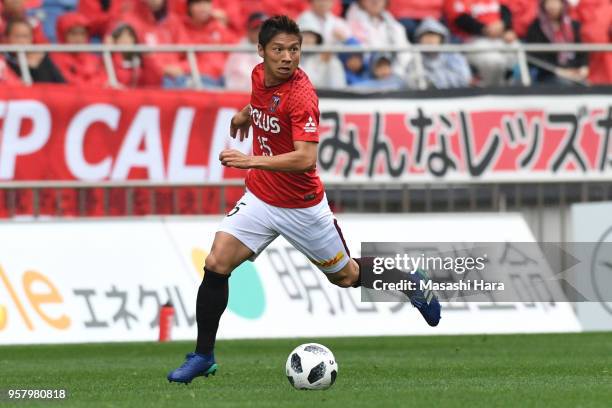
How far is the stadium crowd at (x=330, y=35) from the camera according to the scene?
17797 millimetres

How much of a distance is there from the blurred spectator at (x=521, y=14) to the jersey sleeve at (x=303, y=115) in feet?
40.0

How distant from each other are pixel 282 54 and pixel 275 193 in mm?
1010

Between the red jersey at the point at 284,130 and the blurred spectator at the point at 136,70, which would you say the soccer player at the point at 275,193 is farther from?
the blurred spectator at the point at 136,70

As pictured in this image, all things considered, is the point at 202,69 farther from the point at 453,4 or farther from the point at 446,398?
the point at 446,398

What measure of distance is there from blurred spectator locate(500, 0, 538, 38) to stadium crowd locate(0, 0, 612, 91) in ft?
0.05

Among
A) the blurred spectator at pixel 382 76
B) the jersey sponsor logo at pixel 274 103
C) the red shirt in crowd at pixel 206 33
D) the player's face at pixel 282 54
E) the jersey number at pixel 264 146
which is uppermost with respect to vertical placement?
the player's face at pixel 282 54

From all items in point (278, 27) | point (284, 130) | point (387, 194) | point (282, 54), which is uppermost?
point (278, 27)

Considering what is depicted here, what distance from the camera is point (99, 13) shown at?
62.8 ft

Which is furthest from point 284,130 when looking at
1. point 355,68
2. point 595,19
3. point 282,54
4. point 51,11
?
point 595,19

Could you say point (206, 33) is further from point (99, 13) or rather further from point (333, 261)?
point (333, 261)

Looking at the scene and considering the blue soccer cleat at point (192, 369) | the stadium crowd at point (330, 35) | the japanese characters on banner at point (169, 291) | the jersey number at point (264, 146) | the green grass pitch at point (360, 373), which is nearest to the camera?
the green grass pitch at point (360, 373)

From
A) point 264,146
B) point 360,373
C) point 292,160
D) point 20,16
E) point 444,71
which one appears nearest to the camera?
point 292,160

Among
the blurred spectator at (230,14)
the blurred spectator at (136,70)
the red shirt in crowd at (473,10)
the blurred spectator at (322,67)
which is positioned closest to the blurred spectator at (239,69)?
the blurred spectator at (322,67)

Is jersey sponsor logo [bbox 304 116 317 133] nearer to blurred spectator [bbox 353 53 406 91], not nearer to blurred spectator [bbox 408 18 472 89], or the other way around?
blurred spectator [bbox 353 53 406 91]
